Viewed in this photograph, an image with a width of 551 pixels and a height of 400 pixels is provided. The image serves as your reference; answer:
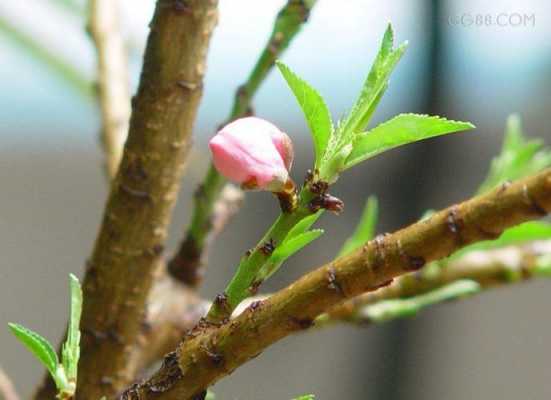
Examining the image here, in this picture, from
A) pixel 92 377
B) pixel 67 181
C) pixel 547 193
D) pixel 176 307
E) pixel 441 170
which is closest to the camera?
pixel 547 193

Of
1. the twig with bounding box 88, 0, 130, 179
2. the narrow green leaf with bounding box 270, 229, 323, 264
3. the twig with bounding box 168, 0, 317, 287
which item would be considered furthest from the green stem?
the twig with bounding box 88, 0, 130, 179

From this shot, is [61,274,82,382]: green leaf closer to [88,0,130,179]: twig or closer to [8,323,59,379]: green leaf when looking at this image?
[8,323,59,379]: green leaf

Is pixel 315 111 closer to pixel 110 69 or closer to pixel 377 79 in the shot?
pixel 377 79

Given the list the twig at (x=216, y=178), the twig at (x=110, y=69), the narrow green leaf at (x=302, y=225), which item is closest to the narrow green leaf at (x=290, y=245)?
the narrow green leaf at (x=302, y=225)

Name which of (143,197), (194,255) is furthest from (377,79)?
(194,255)

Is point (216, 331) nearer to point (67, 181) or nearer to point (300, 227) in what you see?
point (300, 227)

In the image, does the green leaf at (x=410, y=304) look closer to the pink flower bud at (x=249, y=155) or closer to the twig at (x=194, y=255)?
the twig at (x=194, y=255)

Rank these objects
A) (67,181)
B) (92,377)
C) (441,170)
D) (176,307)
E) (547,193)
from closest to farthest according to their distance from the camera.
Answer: (547,193) < (92,377) < (176,307) < (441,170) < (67,181)

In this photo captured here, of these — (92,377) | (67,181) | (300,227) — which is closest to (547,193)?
(300,227)
